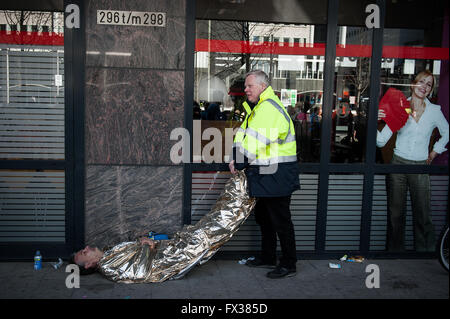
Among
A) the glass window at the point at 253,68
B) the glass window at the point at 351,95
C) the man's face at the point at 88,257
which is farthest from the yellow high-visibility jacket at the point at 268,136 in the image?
the man's face at the point at 88,257

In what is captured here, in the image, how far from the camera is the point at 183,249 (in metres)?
4.66

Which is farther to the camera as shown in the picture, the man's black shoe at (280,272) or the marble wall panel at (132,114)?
the marble wall panel at (132,114)

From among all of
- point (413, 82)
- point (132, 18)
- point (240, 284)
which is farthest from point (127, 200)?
point (413, 82)

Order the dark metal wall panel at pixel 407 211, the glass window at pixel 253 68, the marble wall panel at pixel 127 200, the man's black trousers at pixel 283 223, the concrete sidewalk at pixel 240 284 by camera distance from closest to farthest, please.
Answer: the concrete sidewalk at pixel 240 284 < the man's black trousers at pixel 283 223 < the marble wall panel at pixel 127 200 < the glass window at pixel 253 68 < the dark metal wall panel at pixel 407 211

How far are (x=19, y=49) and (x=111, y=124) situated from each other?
1267 millimetres

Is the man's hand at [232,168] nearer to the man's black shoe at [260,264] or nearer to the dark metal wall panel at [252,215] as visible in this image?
the dark metal wall panel at [252,215]

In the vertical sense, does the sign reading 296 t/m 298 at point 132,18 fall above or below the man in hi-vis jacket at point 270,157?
above

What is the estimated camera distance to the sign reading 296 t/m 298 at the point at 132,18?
16.5 feet

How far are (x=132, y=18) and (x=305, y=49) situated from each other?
1967mm

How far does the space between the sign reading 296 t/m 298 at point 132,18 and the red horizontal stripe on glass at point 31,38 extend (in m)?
0.50

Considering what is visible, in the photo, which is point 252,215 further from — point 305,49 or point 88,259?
point 305,49

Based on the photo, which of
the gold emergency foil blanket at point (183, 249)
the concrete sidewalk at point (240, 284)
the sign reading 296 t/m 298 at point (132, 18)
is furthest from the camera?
the sign reading 296 t/m 298 at point (132, 18)

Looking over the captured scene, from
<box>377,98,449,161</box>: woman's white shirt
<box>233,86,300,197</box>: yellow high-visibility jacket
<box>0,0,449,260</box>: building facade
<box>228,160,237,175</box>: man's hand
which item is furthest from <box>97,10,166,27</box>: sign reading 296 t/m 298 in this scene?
<box>377,98,449,161</box>: woman's white shirt

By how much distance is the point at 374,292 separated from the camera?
4559mm
